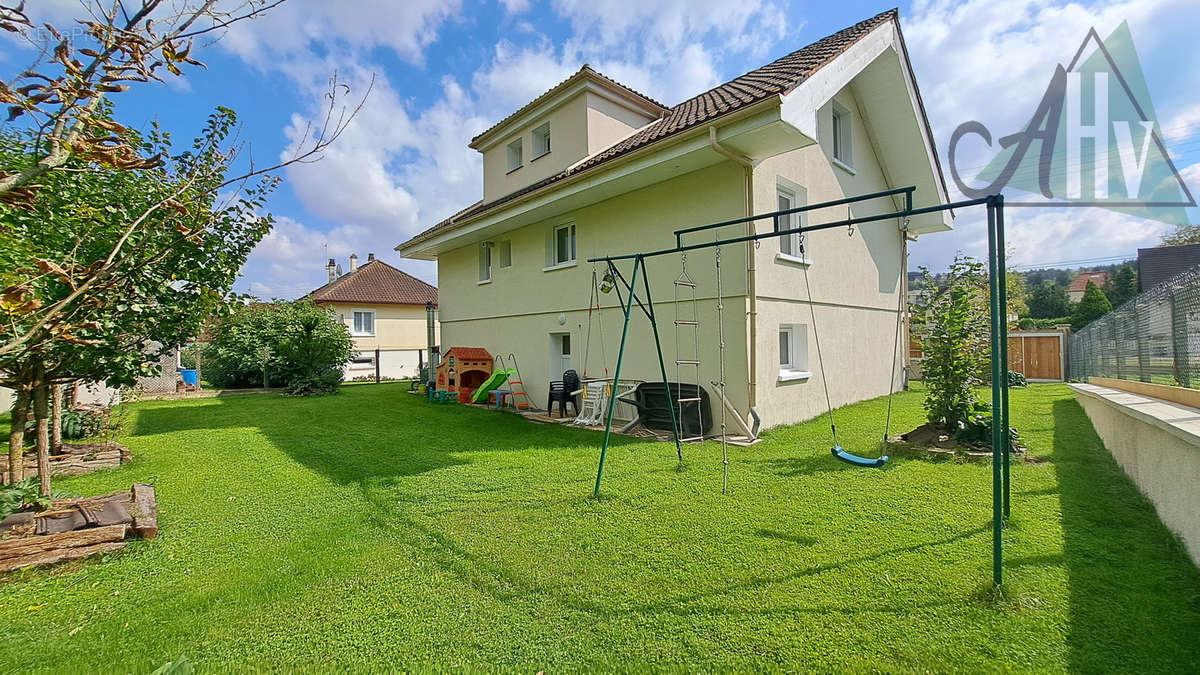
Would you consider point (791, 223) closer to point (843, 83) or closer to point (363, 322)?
point (843, 83)

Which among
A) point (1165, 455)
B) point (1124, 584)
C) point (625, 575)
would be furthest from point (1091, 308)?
point (625, 575)

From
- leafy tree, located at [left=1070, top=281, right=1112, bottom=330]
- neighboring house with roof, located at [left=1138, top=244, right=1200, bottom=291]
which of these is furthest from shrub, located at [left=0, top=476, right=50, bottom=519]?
leafy tree, located at [left=1070, top=281, right=1112, bottom=330]

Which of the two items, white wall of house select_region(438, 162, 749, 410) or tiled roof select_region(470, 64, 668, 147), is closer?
white wall of house select_region(438, 162, 749, 410)

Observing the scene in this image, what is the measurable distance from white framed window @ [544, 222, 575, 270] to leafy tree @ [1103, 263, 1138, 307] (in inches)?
1864

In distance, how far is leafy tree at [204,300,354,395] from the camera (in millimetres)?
16016

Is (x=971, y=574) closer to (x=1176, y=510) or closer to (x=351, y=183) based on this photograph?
(x=1176, y=510)

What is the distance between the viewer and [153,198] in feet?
13.7

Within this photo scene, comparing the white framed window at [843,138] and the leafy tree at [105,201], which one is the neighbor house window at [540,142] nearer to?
the white framed window at [843,138]

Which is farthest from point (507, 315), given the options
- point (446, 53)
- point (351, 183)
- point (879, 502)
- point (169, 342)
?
point (879, 502)

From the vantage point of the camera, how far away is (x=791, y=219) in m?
9.45

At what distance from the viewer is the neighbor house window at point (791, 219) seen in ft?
30.0

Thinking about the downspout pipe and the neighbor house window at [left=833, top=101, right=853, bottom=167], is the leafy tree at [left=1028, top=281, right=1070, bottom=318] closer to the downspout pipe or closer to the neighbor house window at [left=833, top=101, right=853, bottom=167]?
the neighbor house window at [left=833, top=101, right=853, bottom=167]

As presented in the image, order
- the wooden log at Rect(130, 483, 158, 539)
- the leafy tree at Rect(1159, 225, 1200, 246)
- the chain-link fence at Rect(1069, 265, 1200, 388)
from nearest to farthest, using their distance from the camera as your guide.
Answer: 1. the wooden log at Rect(130, 483, 158, 539)
2. the chain-link fence at Rect(1069, 265, 1200, 388)
3. the leafy tree at Rect(1159, 225, 1200, 246)

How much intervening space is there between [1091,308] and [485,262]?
143 feet
